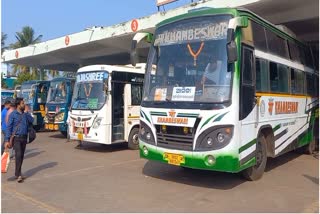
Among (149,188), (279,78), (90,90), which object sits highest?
(279,78)

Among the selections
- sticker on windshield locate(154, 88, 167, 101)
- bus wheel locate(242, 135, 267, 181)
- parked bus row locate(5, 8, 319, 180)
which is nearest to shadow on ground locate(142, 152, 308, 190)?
bus wheel locate(242, 135, 267, 181)

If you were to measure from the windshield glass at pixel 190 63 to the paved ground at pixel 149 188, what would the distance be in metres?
1.67

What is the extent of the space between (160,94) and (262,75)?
1993mm

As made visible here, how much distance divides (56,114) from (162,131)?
30.8 feet

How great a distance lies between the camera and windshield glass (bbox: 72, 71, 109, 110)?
456 inches

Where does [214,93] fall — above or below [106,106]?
above

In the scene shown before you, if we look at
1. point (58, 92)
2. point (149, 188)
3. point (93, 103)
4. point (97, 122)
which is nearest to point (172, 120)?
point (149, 188)

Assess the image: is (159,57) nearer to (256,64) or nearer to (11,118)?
(256,64)

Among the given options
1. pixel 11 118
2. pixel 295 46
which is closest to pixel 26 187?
pixel 11 118

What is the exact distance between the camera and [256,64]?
7.34 m

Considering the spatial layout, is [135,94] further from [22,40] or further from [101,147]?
[22,40]

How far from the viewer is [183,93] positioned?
7.10 meters

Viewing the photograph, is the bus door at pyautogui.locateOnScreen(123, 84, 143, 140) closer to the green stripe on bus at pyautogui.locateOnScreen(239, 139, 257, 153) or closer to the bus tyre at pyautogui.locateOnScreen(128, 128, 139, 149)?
the bus tyre at pyautogui.locateOnScreen(128, 128, 139, 149)

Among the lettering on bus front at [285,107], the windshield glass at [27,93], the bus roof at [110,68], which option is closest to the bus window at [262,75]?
the lettering on bus front at [285,107]
